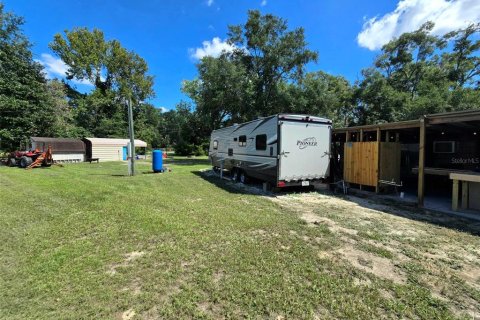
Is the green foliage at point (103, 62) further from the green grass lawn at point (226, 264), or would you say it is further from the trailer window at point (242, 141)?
the green grass lawn at point (226, 264)

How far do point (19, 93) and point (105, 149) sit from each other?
26.9 ft

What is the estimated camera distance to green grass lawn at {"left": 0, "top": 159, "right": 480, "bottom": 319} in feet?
8.44

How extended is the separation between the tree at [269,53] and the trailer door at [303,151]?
549 inches

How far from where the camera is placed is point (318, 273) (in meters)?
3.28

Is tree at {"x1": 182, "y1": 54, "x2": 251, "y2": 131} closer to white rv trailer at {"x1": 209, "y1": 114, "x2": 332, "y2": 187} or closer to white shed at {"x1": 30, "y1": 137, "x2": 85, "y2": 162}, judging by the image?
white shed at {"x1": 30, "y1": 137, "x2": 85, "y2": 162}

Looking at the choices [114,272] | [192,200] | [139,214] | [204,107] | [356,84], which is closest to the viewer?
[114,272]

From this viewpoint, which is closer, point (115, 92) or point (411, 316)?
point (411, 316)

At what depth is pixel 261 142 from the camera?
9281mm

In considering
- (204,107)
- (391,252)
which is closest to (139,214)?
(391,252)

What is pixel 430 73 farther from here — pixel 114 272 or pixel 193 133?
pixel 114 272

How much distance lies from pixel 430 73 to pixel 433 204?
910 inches

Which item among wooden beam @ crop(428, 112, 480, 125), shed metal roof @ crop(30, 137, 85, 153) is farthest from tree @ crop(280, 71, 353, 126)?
shed metal roof @ crop(30, 137, 85, 153)

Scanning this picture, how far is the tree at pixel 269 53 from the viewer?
22375 millimetres

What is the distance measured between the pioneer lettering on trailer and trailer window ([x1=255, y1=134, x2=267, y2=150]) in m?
1.24
